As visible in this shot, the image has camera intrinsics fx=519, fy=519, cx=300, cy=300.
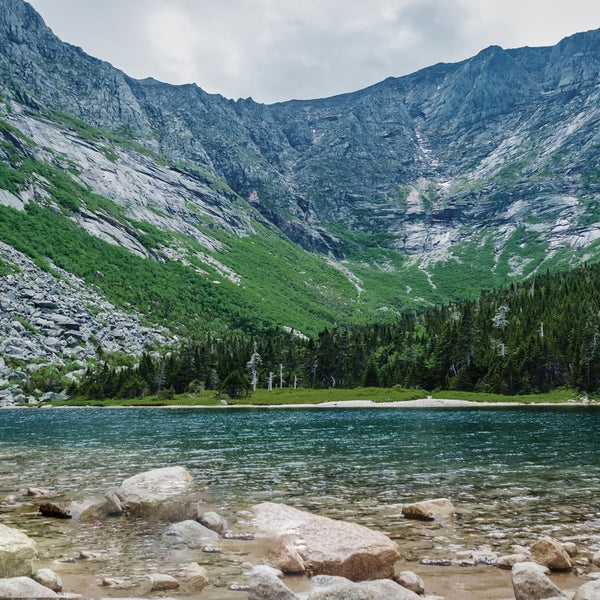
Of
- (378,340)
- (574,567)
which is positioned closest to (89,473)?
(574,567)

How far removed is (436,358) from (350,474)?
108824 millimetres

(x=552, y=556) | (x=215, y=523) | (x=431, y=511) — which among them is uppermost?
(x=552, y=556)

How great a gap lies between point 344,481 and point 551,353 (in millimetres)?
103038

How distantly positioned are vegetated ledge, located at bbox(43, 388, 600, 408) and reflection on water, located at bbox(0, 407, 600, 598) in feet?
158

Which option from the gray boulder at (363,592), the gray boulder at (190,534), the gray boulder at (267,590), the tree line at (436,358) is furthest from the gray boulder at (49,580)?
the tree line at (436,358)

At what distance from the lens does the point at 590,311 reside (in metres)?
120

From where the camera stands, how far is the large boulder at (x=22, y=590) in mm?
11070

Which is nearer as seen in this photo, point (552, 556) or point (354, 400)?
point (552, 556)

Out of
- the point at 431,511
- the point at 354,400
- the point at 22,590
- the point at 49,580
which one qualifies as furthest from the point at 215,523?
the point at 354,400

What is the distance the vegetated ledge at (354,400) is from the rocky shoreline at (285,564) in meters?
91.3

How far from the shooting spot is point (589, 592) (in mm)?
11312

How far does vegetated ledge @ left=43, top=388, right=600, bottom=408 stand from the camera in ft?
349

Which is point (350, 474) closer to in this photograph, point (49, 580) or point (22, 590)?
point (49, 580)

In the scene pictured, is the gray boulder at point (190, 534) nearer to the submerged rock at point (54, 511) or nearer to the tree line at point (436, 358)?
the submerged rock at point (54, 511)
